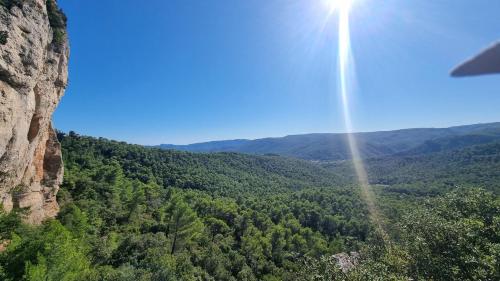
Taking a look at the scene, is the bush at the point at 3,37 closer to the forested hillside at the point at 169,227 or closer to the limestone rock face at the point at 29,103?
the limestone rock face at the point at 29,103

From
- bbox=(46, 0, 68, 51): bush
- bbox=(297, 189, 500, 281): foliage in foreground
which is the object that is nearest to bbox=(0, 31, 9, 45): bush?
bbox=(46, 0, 68, 51): bush

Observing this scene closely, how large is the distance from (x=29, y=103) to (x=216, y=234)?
4564 cm

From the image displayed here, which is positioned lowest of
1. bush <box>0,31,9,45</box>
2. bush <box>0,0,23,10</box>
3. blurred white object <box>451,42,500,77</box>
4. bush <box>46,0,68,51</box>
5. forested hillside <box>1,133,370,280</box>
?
forested hillside <box>1,133,370,280</box>

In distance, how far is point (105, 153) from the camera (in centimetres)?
10238

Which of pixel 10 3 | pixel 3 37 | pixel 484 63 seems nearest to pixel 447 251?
pixel 484 63

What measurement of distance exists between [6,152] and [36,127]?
803 cm

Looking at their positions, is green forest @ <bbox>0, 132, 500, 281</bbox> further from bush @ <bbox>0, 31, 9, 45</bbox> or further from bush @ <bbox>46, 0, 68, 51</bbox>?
bush @ <bbox>46, 0, 68, 51</bbox>

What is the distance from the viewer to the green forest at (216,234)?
2280 cm

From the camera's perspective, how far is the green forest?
22797mm

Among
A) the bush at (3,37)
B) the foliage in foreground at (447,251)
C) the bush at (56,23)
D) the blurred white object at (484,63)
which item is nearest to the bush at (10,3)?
the bush at (3,37)

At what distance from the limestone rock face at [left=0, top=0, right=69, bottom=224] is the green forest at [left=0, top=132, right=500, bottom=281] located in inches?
137

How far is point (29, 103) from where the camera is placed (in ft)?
82.9

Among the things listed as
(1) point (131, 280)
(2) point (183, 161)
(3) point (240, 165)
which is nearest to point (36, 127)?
(1) point (131, 280)

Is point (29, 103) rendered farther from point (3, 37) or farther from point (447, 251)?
point (447, 251)
